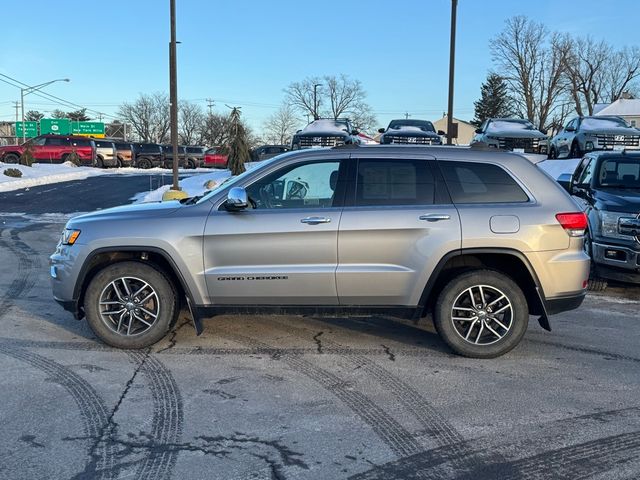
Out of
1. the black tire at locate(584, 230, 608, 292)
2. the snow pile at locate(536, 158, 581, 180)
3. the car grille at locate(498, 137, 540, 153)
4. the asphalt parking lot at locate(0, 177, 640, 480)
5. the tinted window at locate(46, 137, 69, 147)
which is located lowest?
the asphalt parking lot at locate(0, 177, 640, 480)

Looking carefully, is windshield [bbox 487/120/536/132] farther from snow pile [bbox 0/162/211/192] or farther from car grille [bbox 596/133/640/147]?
snow pile [bbox 0/162/211/192]

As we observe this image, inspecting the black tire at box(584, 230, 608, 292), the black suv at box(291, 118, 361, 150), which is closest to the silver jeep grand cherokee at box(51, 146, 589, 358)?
the black tire at box(584, 230, 608, 292)

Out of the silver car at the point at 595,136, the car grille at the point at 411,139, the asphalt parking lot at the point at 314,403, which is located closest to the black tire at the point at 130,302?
the asphalt parking lot at the point at 314,403

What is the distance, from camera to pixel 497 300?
16.7ft

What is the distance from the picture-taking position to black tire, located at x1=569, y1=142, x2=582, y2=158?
18.8m

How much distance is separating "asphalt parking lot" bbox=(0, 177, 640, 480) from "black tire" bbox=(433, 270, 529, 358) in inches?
5.4

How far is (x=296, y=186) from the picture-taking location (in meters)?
5.24

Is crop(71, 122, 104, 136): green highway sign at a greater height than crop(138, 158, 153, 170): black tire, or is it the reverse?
crop(71, 122, 104, 136): green highway sign

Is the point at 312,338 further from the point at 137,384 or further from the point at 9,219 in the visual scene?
the point at 9,219

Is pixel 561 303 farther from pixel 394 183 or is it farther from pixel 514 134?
pixel 514 134

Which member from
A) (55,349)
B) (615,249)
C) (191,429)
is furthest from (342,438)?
(615,249)

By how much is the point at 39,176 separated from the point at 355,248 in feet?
90.4

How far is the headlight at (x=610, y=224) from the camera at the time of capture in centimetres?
768

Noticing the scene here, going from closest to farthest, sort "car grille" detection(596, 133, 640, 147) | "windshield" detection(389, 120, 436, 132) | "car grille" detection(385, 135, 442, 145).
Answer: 1. "car grille" detection(596, 133, 640, 147)
2. "car grille" detection(385, 135, 442, 145)
3. "windshield" detection(389, 120, 436, 132)
